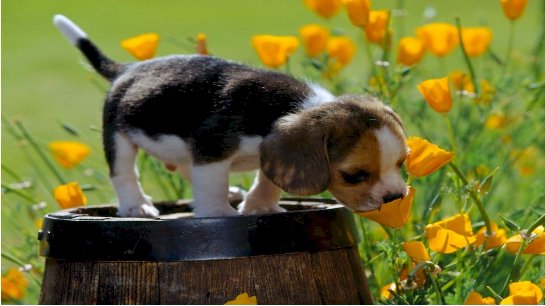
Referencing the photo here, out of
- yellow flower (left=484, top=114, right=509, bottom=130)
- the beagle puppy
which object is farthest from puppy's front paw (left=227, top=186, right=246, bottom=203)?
yellow flower (left=484, top=114, right=509, bottom=130)

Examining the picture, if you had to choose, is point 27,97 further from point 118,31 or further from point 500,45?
point 500,45

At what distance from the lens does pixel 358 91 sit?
16.3 ft

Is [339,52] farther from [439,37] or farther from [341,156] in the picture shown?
[341,156]

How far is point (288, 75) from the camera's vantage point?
12.0 ft

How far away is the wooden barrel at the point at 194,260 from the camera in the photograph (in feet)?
10.2

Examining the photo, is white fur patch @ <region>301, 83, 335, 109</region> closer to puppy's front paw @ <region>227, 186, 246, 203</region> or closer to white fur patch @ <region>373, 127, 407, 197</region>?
white fur patch @ <region>373, 127, 407, 197</region>

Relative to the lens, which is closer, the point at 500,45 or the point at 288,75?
the point at 288,75

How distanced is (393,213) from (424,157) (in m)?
0.22

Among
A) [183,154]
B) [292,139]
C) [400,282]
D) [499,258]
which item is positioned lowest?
[499,258]

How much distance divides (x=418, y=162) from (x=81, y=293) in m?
1.16

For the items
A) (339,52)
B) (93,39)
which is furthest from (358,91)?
(93,39)

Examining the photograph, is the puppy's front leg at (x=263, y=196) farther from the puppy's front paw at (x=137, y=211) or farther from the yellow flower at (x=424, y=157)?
the yellow flower at (x=424, y=157)

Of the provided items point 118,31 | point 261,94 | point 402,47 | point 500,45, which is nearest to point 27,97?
point 118,31

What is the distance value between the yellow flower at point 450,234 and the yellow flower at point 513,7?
1.67 meters
